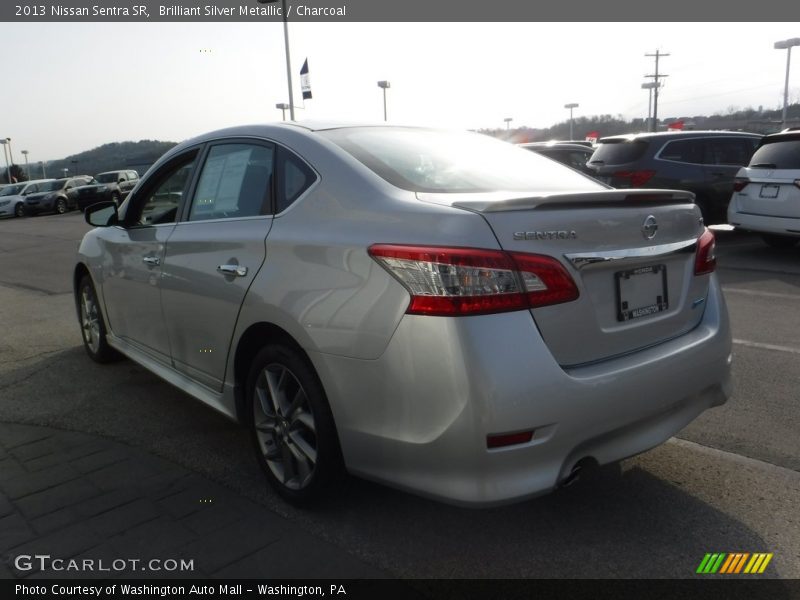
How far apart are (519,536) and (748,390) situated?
228 centimetres

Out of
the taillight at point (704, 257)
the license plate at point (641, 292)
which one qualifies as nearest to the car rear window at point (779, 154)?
the taillight at point (704, 257)

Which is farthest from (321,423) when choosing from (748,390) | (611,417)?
(748,390)

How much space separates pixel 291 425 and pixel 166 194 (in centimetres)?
188

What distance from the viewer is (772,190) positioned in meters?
9.09

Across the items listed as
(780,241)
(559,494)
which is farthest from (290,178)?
(780,241)

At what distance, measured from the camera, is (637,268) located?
2672mm

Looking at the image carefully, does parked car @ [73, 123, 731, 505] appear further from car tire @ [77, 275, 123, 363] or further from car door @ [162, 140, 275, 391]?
car tire @ [77, 275, 123, 363]

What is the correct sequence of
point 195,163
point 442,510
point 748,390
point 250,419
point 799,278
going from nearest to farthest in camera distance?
point 442,510 → point 250,419 → point 195,163 → point 748,390 → point 799,278

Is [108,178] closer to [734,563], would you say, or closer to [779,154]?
[779,154]

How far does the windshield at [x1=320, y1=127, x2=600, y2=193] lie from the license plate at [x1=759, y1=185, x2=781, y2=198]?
671cm

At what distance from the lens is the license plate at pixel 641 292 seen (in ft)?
8.58

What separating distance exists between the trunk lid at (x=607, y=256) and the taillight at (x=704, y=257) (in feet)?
0.20

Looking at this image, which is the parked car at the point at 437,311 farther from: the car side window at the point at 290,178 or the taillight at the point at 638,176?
the taillight at the point at 638,176

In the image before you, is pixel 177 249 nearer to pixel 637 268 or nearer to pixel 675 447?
pixel 637 268
